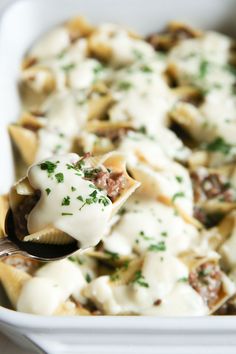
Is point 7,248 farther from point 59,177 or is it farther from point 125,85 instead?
point 125,85

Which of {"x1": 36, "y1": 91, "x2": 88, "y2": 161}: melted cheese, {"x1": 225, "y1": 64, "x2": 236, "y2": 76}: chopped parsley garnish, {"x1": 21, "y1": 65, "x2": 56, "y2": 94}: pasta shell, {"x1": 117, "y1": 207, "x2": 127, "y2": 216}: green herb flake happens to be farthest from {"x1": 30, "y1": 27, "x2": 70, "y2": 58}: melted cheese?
{"x1": 117, "y1": 207, "x2": 127, "y2": 216}: green herb flake

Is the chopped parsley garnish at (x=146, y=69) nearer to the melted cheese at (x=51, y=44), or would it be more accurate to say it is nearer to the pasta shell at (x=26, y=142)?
the melted cheese at (x=51, y=44)

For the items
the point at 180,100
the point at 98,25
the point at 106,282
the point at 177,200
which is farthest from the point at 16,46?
the point at 106,282

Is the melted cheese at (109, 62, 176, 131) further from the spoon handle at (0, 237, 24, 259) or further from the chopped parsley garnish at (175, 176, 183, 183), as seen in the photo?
the spoon handle at (0, 237, 24, 259)

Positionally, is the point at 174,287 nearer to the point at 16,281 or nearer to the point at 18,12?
the point at 16,281

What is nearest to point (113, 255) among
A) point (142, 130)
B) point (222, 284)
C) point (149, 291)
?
point (149, 291)
